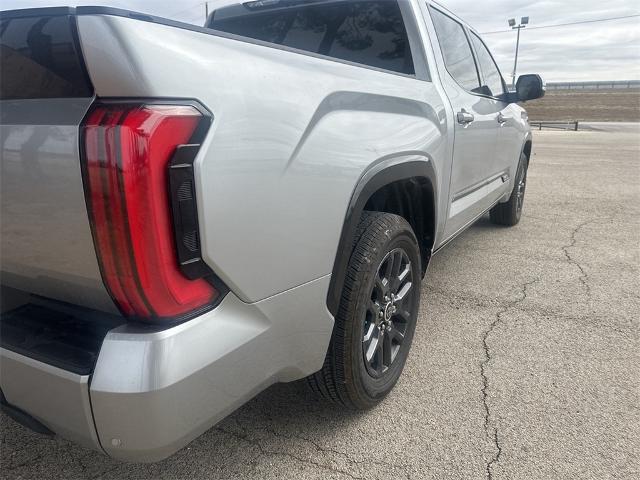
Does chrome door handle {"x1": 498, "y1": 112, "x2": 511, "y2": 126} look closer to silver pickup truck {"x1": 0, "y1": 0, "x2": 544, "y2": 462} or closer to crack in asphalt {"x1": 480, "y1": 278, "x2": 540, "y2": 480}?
crack in asphalt {"x1": 480, "y1": 278, "x2": 540, "y2": 480}

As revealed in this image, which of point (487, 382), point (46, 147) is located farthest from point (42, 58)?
point (487, 382)

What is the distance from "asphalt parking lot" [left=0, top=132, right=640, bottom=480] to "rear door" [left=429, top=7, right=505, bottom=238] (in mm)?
691

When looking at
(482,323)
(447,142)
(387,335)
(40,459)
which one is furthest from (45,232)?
(482,323)

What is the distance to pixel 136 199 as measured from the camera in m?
A: 1.26

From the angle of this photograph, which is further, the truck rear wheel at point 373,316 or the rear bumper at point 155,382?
the truck rear wheel at point 373,316

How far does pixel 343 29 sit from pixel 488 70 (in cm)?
189

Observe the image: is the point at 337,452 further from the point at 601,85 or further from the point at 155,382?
the point at 601,85

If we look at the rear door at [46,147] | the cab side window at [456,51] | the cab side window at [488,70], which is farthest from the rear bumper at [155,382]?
the cab side window at [488,70]

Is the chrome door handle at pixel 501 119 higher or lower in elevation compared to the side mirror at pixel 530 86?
lower

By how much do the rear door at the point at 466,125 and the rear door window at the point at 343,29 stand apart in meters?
0.29

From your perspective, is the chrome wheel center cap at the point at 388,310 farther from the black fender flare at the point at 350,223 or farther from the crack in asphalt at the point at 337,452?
the crack in asphalt at the point at 337,452

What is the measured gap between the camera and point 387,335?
2.47m

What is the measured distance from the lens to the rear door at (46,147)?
128cm

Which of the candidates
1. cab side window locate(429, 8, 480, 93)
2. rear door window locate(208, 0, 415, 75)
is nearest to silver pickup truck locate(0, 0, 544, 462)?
rear door window locate(208, 0, 415, 75)
